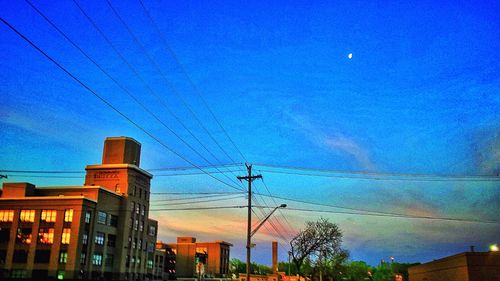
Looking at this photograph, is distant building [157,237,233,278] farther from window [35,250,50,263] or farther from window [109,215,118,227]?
window [35,250,50,263]

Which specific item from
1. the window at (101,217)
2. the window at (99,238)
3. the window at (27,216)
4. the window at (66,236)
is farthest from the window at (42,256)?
the window at (101,217)

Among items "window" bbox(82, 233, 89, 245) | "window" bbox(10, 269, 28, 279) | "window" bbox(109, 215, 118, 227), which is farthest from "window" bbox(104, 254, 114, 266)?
"window" bbox(10, 269, 28, 279)

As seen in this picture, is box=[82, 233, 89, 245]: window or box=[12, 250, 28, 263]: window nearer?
box=[12, 250, 28, 263]: window

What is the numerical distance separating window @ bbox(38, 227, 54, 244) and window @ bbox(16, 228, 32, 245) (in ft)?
6.69

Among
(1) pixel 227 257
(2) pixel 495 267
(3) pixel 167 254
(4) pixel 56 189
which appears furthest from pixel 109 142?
(1) pixel 227 257

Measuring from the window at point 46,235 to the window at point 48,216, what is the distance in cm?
179

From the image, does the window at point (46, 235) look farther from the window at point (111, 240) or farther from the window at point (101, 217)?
the window at point (111, 240)

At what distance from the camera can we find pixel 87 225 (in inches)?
3290

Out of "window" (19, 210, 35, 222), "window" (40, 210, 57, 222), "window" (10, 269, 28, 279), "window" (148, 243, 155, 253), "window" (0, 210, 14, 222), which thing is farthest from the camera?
"window" (148, 243, 155, 253)

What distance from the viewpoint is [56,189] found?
92.3 m

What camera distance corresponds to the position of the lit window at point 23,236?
79.9m

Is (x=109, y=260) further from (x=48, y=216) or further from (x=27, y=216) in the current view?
(x=27, y=216)

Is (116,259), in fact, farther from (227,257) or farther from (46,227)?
(227,257)

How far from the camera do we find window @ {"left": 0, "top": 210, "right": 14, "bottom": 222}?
82.3 m
